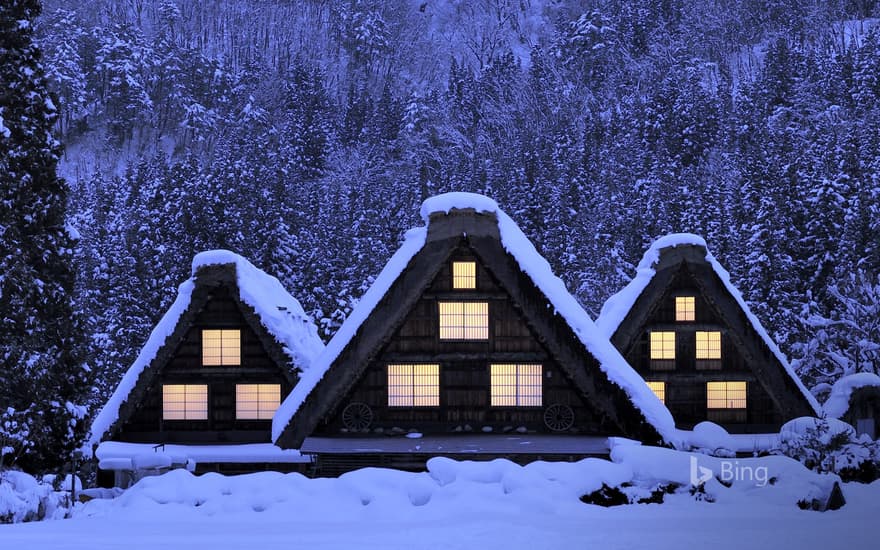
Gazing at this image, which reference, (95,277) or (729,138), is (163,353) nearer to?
(95,277)

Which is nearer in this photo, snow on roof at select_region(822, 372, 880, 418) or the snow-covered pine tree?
the snow-covered pine tree

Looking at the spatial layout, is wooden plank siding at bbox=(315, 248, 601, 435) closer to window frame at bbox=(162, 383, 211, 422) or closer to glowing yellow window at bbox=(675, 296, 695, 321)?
window frame at bbox=(162, 383, 211, 422)

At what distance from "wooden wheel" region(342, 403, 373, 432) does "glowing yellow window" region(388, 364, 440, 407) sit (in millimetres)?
723

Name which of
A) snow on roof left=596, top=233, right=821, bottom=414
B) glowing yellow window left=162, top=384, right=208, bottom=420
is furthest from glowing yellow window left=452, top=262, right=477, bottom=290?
glowing yellow window left=162, top=384, right=208, bottom=420

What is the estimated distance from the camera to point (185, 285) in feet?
90.3

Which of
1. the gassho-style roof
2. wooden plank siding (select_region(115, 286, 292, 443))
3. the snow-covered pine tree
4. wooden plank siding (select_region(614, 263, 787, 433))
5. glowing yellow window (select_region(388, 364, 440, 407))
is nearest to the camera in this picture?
the gassho-style roof

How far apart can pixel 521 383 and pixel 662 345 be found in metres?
7.70

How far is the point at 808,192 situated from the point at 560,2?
125 meters

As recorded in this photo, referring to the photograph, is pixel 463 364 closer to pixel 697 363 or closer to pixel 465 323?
pixel 465 323

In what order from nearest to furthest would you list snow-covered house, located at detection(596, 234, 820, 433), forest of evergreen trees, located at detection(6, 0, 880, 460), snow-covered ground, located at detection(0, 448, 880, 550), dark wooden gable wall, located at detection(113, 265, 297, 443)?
snow-covered ground, located at detection(0, 448, 880, 550) → dark wooden gable wall, located at detection(113, 265, 297, 443) → snow-covered house, located at detection(596, 234, 820, 433) → forest of evergreen trees, located at detection(6, 0, 880, 460)

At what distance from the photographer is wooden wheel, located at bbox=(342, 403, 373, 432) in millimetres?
22578

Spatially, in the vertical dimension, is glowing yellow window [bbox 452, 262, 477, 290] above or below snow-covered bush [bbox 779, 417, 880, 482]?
above

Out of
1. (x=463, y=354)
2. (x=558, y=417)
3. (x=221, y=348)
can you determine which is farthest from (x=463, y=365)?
(x=221, y=348)

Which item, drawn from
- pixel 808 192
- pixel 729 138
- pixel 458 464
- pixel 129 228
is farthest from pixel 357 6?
pixel 458 464
